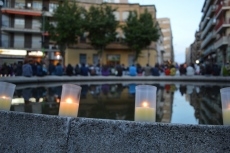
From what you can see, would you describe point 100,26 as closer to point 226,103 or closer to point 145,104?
point 145,104

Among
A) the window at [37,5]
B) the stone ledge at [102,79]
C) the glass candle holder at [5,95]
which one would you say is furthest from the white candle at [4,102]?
the window at [37,5]

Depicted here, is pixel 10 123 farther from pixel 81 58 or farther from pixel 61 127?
pixel 81 58

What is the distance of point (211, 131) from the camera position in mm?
2914

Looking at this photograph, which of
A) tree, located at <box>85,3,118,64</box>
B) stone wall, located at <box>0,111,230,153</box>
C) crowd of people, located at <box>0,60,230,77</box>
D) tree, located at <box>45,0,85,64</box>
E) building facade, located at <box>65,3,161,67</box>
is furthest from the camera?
building facade, located at <box>65,3,161,67</box>

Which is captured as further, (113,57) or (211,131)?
(113,57)

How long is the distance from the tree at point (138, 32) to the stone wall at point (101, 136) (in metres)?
50.1

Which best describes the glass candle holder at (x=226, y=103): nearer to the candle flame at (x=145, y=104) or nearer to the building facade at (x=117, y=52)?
the candle flame at (x=145, y=104)

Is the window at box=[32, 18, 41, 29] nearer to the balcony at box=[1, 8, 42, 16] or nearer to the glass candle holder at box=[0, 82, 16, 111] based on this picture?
the balcony at box=[1, 8, 42, 16]

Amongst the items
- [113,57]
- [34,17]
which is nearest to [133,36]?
[113,57]

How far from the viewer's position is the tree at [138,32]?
5322 cm

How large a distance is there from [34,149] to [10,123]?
1.39ft

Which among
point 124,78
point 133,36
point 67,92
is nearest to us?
point 67,92

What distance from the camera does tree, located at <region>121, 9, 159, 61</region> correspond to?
175 feet

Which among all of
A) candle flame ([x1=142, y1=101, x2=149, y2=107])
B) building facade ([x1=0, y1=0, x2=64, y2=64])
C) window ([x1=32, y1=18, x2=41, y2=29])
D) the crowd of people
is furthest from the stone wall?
window ([x1=32, y1=18, x2=41, y2=29])
